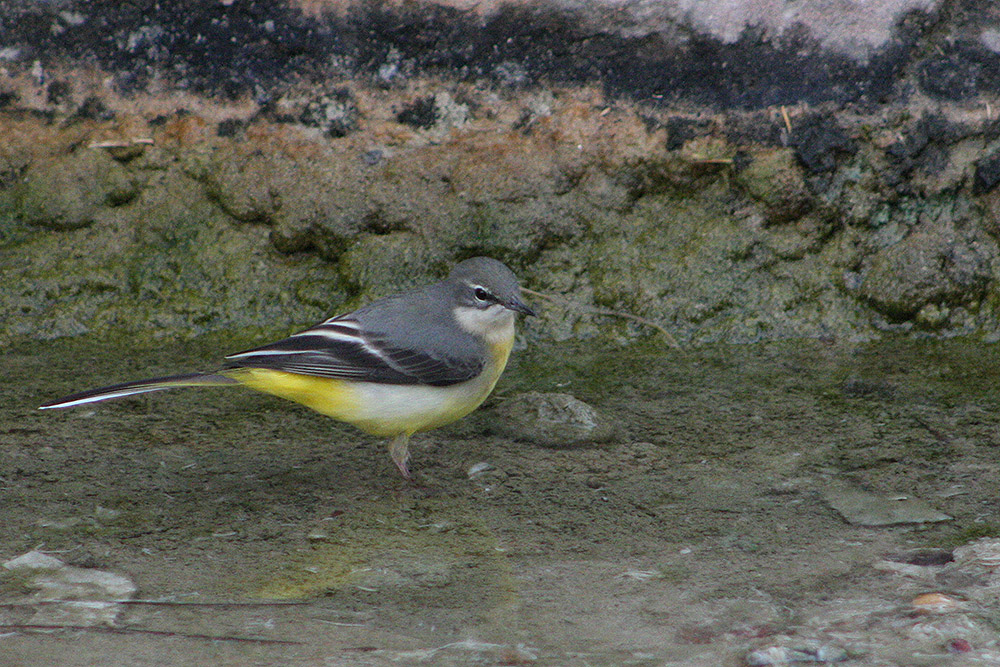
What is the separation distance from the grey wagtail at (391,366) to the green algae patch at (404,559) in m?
0.47

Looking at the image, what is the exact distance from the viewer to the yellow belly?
193 inches

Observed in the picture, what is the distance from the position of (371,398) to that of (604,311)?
2.05 meters

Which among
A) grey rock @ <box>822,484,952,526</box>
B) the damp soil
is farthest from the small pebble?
grey rock @ <box>822,484,952,526</box>

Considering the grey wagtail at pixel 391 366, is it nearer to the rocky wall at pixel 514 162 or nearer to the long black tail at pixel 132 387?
the long black tail at pixel 132 387

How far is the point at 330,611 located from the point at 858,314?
4.04 m

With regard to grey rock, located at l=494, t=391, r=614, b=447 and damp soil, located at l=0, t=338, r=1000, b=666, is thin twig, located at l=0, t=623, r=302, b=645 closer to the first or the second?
damp soil, located at l=0, t=338, r=1000, b=666

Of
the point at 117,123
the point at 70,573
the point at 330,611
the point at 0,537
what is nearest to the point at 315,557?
the point at 330,611

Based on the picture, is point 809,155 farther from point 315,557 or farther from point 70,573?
point 70,573

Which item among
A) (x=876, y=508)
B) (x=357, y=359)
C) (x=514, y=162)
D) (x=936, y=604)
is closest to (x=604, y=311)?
(x=514, y=162)

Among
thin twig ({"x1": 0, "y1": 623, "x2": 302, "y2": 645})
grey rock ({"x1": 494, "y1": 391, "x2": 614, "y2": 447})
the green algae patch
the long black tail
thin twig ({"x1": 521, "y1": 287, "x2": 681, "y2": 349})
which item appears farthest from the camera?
thin twig ({"x1": 521, "y1": 287, "x2": 681, "y2": 349})

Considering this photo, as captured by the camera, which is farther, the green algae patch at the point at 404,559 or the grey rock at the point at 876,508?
the grey rock at the point at 876,508

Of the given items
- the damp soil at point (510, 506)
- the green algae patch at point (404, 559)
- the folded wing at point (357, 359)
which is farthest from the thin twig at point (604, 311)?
the green algae patch at point (404, 559)

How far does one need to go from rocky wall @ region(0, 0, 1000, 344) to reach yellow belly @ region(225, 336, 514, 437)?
1.57m

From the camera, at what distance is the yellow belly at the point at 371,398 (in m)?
4.91
